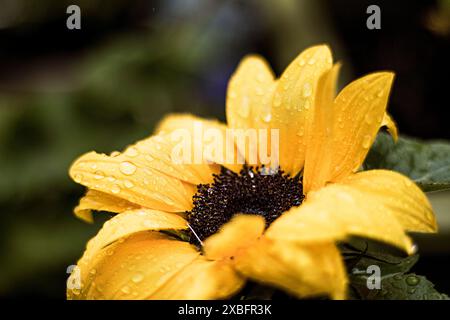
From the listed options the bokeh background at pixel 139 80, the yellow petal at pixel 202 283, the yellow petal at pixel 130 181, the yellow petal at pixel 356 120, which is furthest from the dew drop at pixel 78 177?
the bokeh background at pixel 139 80

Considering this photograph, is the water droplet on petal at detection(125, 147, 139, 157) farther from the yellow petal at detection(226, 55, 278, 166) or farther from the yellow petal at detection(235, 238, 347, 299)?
the yellow petal at detection(235, 238, 347, 299)

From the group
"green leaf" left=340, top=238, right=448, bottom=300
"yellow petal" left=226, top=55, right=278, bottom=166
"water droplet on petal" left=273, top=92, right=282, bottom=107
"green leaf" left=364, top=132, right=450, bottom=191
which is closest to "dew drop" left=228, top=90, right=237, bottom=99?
"yellow petal" left=226, top=55, right=278, bottom=166

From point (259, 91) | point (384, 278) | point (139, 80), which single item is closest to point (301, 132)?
point (259, 91)

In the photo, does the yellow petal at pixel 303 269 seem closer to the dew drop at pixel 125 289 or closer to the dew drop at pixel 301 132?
the dew drop at pixel 125 289

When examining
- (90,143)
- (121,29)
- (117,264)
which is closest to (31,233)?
(90,143)

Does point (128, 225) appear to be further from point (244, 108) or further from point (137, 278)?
point (244, 108)

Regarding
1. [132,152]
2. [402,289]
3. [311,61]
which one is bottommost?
[402,289]
